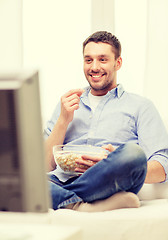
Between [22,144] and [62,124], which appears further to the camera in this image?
[62,124]

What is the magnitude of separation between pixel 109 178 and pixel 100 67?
2.53 feet

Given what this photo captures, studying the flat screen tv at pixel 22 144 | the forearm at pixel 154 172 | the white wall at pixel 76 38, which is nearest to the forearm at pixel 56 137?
the forearm at pixel 154 172

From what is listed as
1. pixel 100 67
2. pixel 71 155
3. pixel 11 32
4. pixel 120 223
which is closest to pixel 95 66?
pixel 100 67

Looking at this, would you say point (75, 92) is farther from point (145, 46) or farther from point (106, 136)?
point (145, 46)

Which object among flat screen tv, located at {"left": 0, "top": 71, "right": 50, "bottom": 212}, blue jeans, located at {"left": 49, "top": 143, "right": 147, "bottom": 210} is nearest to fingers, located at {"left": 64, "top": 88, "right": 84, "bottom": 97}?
blue jeans, located at {"left": 49, "top": 143, "right": 147, "bottom": 210}

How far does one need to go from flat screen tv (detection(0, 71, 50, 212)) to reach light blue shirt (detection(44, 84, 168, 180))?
120 centimetres

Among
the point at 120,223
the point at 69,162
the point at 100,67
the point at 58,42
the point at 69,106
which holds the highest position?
the point at 58,42

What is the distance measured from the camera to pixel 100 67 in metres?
2.08

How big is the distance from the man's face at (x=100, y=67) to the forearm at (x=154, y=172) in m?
0.53

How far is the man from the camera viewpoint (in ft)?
4.94

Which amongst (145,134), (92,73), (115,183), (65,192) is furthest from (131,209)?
(92,73)

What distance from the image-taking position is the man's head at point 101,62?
6.83 ft

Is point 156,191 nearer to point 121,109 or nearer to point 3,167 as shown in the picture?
point 121,109

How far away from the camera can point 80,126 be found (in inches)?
79.7
